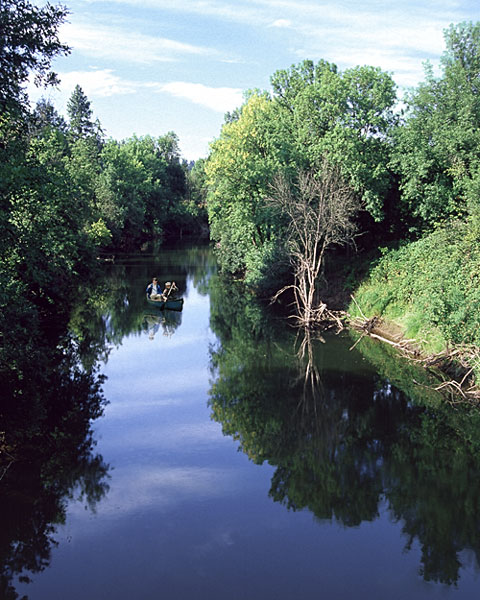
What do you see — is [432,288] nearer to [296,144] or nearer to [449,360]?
[449,360]

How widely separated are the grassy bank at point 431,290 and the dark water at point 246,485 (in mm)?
2215

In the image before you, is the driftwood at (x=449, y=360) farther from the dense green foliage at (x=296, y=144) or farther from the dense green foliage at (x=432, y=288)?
the dense green foliage at (x=296, y=144)

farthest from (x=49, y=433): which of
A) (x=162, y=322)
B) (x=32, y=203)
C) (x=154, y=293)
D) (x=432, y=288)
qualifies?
(x=154, y=293)

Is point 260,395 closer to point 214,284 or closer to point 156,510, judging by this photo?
point 156,510

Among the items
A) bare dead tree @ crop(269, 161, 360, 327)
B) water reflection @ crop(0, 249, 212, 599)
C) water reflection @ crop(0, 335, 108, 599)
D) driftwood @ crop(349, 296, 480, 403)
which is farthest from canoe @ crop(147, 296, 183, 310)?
water reflection @ crop(0, 335, 108, 599)

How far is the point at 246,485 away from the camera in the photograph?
46.6 ft

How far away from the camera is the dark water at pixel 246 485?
10680mm

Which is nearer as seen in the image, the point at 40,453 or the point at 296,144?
the point at 40,453

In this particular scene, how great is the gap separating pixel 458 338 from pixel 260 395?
7.51 m

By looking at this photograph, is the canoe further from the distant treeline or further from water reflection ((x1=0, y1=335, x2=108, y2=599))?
water reflection ((x1=0, y1=335, x2=108, y2=599))

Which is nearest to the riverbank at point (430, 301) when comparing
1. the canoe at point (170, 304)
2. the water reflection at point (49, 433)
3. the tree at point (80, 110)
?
the canoe at point (170, 304)

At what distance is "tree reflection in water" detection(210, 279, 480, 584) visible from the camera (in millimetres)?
12859

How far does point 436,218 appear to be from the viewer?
31.0m

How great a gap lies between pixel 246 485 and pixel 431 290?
44.4ft
